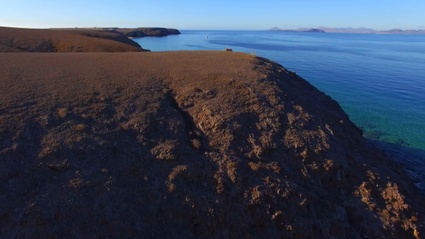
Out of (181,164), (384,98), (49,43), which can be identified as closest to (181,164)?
(181,164)

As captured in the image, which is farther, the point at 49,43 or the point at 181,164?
the point at 49,43

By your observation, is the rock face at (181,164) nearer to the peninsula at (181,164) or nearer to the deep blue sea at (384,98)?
the peninsula at (181,164)

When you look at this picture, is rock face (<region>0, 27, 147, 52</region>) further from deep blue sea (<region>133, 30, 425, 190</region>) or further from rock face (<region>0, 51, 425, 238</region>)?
deep blue sea (<region>133, 30, 425, 190</region>)

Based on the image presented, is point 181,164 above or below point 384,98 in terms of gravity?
above

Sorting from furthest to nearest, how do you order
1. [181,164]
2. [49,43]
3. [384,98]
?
[384,98] → [49,43] → [181,164]

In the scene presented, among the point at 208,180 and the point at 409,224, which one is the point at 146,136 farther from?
the point at 409,224

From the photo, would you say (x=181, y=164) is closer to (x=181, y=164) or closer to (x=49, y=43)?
(x=181, y=164)

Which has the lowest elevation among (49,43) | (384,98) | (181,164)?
(384,98)

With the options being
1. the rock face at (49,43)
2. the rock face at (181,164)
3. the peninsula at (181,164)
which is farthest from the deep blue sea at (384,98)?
the rock face at (49,43)

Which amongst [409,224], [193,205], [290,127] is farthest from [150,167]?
[409,224]
